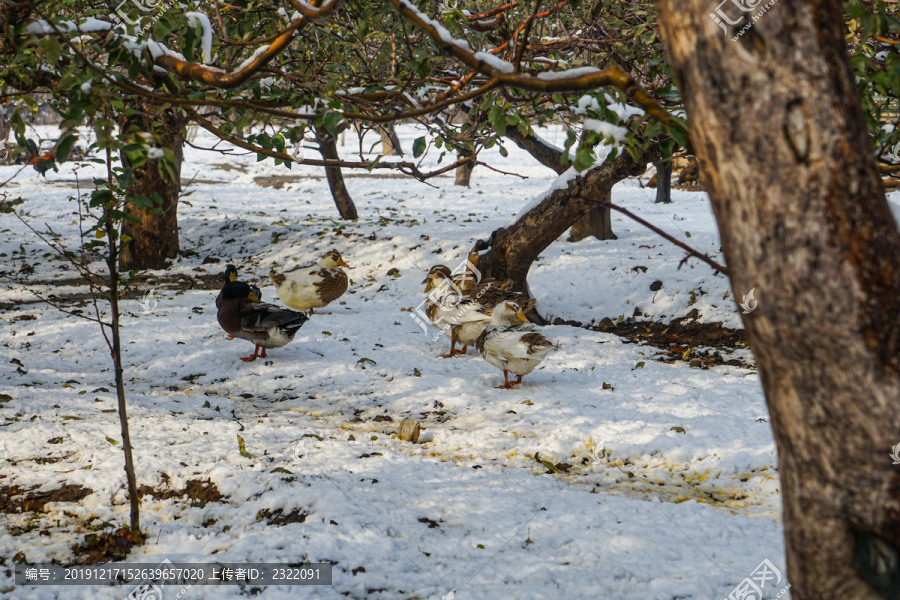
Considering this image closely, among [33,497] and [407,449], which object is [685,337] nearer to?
[407,449]

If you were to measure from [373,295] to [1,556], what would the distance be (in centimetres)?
726

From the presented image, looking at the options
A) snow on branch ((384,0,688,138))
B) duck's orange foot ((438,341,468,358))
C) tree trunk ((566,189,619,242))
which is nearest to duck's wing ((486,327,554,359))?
duck's orange foot ((438,341,468,358))

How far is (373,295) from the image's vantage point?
10.2 metres

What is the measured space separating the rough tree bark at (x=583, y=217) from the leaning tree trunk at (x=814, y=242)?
932 centimetres

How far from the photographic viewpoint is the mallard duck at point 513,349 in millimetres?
5891

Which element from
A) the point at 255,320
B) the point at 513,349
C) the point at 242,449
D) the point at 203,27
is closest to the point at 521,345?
the point at 513,349

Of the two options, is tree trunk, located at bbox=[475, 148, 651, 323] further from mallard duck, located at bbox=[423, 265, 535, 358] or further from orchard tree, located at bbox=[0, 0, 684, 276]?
mallard duck, located at bbox=[423, 265, 535, 358]

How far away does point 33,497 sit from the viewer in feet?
12.2

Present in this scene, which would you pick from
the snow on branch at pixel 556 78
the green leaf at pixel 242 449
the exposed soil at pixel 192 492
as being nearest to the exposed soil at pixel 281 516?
the exposed soil at pixel 192 492

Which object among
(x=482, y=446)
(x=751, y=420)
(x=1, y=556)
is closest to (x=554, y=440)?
→ (x=482, y=446)

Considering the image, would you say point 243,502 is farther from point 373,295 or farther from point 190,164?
point 190,164

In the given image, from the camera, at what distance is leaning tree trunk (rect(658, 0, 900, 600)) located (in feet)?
5.01

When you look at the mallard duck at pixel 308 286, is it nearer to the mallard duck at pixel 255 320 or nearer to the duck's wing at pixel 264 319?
the mallard duck at pixel 255 320

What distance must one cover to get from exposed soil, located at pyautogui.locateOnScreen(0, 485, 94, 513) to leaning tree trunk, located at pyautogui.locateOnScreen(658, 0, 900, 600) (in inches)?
152
